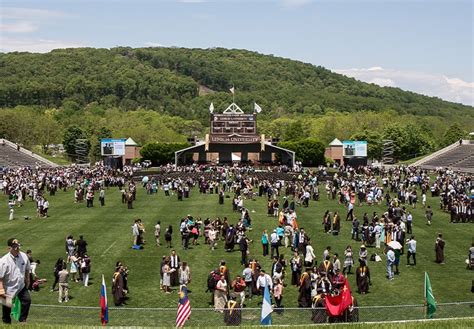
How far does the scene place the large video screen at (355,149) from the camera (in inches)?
3647

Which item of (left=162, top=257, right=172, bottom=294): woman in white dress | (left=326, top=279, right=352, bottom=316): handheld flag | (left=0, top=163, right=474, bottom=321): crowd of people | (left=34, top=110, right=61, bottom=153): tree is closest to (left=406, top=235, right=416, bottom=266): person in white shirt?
(left=0, top=163, right=474, bottom=321): crowd of people

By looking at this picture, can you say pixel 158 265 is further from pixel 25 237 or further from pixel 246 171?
pixel 246 171

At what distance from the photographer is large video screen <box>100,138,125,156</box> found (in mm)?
89938

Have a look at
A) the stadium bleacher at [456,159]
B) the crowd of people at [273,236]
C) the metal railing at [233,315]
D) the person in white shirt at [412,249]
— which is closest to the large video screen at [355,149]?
the stadium bleacher at [456,159]

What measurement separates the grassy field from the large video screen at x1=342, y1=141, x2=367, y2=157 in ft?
140

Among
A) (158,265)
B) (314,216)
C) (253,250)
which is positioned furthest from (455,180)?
(158,265)

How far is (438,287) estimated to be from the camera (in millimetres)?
23375

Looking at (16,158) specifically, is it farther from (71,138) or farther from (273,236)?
(273,236)

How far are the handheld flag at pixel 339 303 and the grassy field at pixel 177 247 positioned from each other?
1254 millimetres

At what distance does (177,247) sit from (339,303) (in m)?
15.7

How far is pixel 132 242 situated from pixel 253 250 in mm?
6141

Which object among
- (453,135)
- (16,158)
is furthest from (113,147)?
(453,135)

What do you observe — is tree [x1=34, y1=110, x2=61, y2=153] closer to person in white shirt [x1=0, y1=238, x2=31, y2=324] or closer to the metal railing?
the metal railing

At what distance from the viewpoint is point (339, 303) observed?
1619cm
